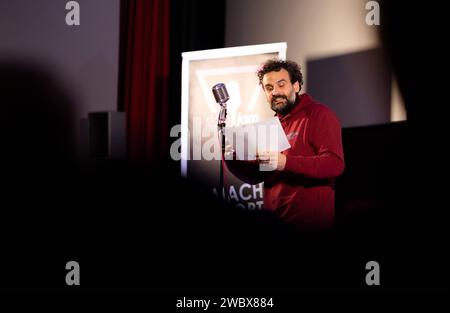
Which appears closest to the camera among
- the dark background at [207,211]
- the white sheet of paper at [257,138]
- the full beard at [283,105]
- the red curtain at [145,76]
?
the dark background at [207,211]

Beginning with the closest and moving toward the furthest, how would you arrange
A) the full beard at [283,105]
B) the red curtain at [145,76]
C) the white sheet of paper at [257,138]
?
the white sheet of paper at [257,138], the full beard at [283,105], the red curtain at [145,76]

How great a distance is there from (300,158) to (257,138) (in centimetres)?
25

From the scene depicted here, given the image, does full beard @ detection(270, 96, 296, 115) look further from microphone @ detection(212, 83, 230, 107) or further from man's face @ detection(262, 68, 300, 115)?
microphone @ detection(212, 83, 230, 107)

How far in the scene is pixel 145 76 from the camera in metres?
4.11

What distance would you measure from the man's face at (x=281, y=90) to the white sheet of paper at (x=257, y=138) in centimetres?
28

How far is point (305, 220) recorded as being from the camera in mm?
2916

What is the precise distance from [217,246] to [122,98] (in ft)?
4.40

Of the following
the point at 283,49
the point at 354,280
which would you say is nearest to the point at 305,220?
the point at 354,280

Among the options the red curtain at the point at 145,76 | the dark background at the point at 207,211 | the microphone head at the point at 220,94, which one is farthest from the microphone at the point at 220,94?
the red curtain at the point at 145,76

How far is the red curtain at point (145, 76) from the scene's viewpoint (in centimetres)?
408

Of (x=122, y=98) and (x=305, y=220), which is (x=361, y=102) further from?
(x=122, y=98)

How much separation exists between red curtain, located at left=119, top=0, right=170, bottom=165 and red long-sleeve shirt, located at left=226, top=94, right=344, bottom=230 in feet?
4.22

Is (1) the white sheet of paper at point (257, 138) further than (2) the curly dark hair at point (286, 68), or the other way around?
(2) the curly dark hair at point (286, 68)

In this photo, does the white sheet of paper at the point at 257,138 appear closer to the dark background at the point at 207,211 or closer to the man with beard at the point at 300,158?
the man with beard at the point at 300,158
